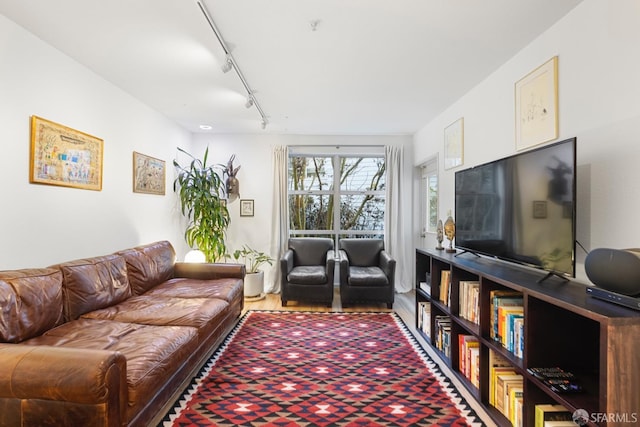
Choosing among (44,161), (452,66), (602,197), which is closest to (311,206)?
(452,66)

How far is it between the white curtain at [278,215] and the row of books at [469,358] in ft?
10.3

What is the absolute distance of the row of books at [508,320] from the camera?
181cm

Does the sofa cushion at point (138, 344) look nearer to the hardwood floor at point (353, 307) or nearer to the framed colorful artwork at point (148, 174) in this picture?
the framed colorful artwork at point (148, 174)

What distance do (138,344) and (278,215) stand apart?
10.9 feet

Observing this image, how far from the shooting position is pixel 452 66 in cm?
279

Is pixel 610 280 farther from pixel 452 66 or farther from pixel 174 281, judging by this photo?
pixel 174 281

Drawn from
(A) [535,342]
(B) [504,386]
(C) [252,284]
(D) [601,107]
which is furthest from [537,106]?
(C) [252,284]

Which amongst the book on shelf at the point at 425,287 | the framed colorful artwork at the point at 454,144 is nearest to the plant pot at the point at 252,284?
the book on shelf at the point at 425,287

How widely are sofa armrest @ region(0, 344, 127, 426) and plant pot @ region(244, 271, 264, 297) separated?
3.21 metres

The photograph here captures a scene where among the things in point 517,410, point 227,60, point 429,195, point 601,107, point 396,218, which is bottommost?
point 517,410

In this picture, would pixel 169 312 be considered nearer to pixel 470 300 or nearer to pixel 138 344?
pixel 138 344

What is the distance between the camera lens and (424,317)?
10.7 ft

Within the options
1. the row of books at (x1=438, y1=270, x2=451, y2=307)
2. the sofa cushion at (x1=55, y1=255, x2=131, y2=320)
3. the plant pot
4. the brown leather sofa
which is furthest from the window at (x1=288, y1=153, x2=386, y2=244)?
the sofa cushion at (x1=55, y1=255, x2=131, y2=320)

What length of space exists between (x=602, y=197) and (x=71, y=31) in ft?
11.6
